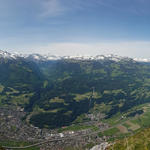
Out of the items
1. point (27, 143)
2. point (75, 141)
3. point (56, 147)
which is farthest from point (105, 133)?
point (27, 143)

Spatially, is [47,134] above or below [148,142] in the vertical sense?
below

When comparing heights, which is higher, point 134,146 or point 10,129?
point 134,146

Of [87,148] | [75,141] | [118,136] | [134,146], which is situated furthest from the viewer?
[118,136]

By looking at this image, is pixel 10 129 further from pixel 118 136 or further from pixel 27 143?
pixel 118 136

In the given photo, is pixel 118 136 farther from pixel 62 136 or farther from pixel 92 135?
pixel 62 136

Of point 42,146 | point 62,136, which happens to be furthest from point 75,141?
point 42,146

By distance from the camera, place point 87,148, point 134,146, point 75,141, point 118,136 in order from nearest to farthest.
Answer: point 134,146
point 87,148
point 75,141
point 118,136

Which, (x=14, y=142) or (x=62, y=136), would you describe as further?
(x=62, y=136)

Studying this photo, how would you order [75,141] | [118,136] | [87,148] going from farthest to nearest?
1. [118,136]
2. [75,141]
3. [87,148]

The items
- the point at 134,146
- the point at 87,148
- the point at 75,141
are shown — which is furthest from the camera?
the point at 75,141
